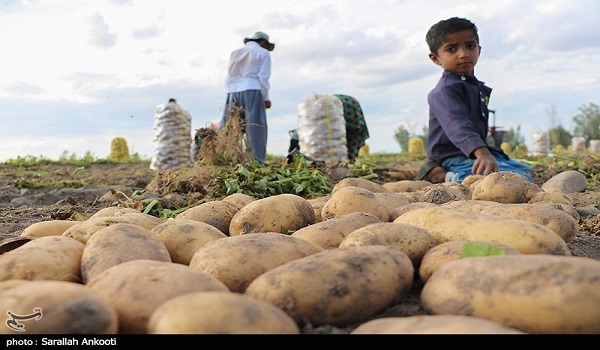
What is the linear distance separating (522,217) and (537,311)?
1.02m

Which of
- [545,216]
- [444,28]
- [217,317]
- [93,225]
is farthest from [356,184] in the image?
[444,28]

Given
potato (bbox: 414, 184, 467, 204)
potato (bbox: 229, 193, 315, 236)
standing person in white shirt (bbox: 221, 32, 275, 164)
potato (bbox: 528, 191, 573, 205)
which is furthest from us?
standing person in white shirt (bbox: 221, 32, 275, 164)

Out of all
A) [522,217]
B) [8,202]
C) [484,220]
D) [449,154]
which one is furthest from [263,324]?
[8,202]

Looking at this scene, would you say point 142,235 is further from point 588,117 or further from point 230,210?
point 588,117

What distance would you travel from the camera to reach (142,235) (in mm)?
1767

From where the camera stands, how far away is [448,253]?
156 cm

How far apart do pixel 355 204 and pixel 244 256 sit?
0.94m

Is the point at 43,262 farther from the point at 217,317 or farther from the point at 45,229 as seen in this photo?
the point at 217,317

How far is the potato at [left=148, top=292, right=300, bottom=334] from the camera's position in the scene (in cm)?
105

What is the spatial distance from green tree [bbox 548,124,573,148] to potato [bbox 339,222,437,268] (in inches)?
1362

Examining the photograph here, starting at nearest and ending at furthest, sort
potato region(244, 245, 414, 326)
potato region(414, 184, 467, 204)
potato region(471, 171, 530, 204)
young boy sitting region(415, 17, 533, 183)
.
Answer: potato region(244, 245, 414, 326) < potato region(414, 184, 467, 204) < potato region(471, 171, 530, 204) < young boy sitting region(415, 17, 533, 183)

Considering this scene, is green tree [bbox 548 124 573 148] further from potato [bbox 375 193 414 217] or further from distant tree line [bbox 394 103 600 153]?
→ potato [bbox 375 193 414 217]

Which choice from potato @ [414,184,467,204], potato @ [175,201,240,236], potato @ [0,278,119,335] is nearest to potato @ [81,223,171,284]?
potato @ [0,278,119,335]

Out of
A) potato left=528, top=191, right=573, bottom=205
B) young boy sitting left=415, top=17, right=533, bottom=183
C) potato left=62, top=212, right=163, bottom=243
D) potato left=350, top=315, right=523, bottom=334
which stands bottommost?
potato left=350, top=315, right=523, bottom=334
